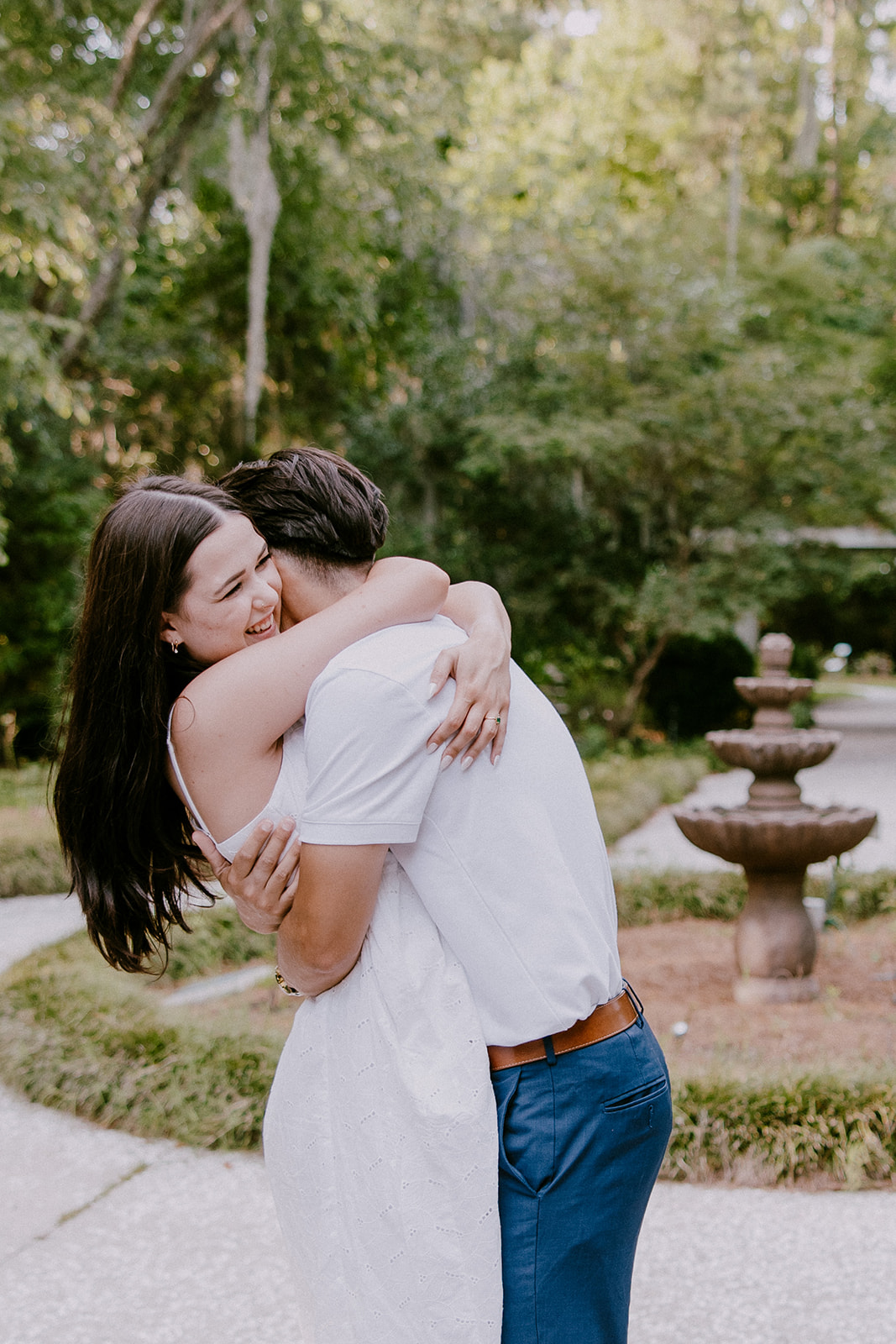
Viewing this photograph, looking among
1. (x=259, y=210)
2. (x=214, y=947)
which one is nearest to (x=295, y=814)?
(x=214, y=947)

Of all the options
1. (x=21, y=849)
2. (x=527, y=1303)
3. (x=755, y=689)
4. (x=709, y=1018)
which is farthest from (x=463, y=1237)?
(x=21, y=849)

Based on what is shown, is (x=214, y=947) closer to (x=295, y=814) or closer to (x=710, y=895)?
(x=710, y=895)

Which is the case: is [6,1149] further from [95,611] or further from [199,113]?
[199,113]

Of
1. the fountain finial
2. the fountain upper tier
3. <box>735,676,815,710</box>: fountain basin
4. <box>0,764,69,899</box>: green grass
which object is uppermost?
the fountain finial

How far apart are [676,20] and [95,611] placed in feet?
87.9

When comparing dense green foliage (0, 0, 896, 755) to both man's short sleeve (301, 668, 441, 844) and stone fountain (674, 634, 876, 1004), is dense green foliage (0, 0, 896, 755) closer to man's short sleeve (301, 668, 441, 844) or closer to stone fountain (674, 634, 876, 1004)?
stone fountain (674, 634, 876, 1004)

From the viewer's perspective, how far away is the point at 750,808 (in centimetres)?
517

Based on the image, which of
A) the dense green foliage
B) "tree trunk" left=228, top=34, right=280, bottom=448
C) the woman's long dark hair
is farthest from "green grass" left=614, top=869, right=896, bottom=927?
"tree trunk" left=228, top=34, right=280, bottom=448

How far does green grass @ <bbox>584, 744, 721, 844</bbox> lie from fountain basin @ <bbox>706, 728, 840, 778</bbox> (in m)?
3.59

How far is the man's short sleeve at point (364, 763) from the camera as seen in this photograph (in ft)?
3.78

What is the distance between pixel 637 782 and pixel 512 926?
10471 mm

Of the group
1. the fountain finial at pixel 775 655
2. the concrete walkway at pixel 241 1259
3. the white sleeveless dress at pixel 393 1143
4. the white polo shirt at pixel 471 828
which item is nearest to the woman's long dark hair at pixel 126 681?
the white sleeveless dress at pixel 393 1143

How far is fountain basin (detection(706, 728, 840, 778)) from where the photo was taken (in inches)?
199

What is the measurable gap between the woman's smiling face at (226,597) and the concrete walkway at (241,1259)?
200 centimetres
